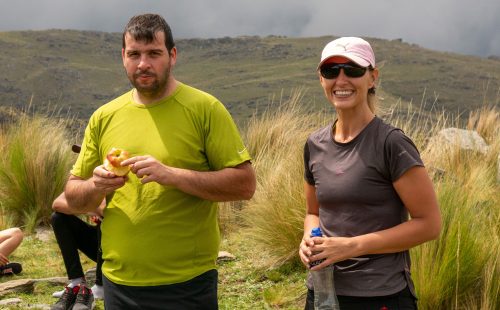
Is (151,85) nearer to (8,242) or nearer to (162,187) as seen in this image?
(162,187)

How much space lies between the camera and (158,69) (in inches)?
106

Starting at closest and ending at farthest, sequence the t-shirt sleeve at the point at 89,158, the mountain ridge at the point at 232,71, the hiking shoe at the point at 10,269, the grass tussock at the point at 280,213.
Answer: the t-shirt sleeve at the point at 89,158 → the grass tussock at the point at 280,213 → the hiking shoe at the point at 10,269 → the mountain ridge at the point at 232,71

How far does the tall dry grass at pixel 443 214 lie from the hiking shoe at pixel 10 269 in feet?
7.01

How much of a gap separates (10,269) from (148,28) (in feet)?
14.0

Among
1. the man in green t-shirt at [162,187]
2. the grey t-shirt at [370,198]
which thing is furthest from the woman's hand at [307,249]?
the man in green t-shirt at [162,187]

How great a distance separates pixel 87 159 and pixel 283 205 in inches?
121

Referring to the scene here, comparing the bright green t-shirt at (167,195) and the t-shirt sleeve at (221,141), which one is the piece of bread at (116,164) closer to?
the bright green t-shirt at (167,195)

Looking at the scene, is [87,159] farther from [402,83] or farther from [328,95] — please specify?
[402,83]

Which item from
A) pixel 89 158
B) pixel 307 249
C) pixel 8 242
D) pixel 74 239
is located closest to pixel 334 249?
pixel 307 249

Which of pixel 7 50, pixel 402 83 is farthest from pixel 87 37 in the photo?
pixel 402 83

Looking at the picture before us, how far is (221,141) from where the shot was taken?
8.73 ft

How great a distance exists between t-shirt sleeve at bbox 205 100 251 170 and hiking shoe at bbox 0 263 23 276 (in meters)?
4.20

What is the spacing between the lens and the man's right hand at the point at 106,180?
8.21ft

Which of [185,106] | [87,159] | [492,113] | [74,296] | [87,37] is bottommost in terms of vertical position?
[74,296]
